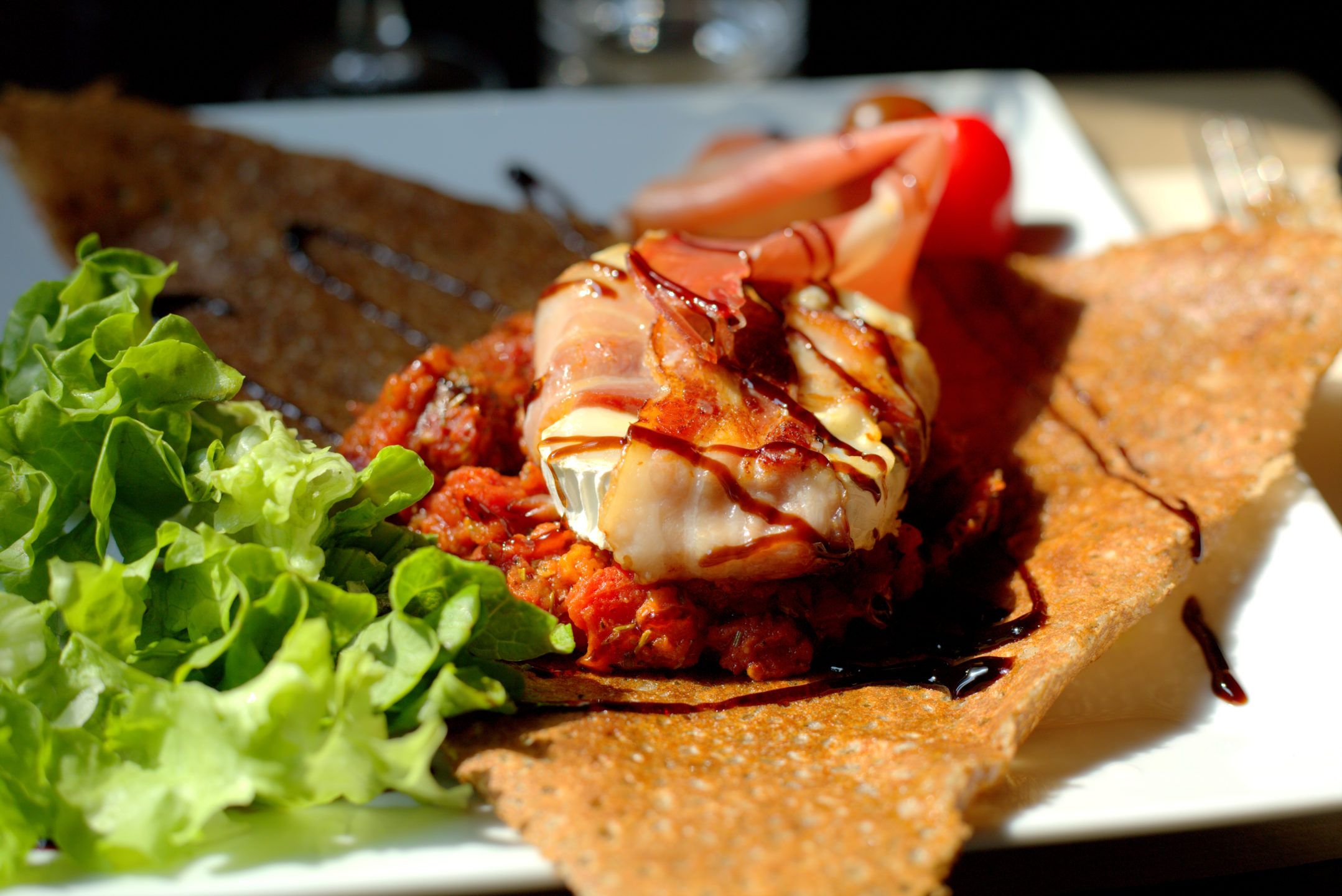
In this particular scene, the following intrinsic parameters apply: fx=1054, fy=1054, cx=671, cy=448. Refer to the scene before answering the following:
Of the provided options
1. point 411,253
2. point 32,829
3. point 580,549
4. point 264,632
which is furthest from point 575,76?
point 32,829

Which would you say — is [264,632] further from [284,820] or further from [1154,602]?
[1154,602]

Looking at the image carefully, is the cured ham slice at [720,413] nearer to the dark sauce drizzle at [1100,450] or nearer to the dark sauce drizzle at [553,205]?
the dark sauce drizzle at [1100,450]

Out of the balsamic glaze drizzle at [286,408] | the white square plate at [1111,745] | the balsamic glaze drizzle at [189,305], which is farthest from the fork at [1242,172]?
the balsamic glaze drizzle at [189,305]

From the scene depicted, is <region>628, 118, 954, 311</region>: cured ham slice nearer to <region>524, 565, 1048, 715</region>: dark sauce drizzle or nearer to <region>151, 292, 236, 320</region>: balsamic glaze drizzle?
<region>524, 565, 1048, 715</region>: dark sauce drizzle

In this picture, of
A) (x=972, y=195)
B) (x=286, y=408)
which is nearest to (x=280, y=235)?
(x=286, y=408)

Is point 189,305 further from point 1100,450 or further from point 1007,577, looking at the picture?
point 1100,450

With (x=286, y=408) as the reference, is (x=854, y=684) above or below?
below
